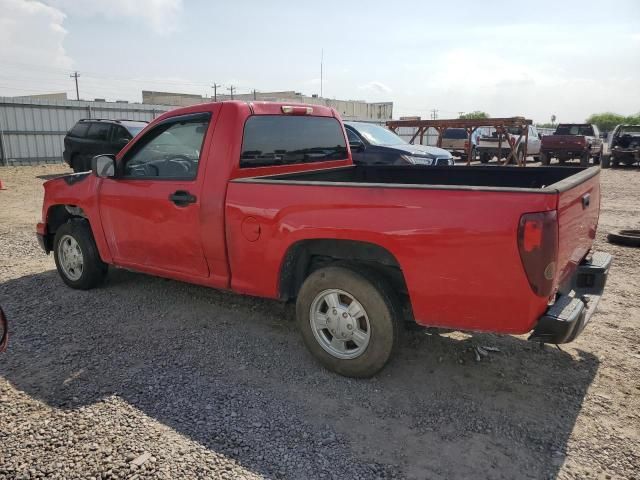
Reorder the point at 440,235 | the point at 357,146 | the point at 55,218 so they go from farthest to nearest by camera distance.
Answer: the point at 357,146
the point at 55,218
the point at 440,235

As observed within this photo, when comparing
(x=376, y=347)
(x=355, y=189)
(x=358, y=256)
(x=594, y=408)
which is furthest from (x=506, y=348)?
(x=355, y=189)

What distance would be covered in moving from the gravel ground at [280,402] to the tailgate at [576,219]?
0.86 m

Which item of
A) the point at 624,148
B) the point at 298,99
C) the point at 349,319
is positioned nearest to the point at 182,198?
the point at 349,319

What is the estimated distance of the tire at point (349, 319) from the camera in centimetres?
319

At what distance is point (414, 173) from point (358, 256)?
6.41 feet

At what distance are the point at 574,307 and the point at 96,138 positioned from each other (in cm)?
1453

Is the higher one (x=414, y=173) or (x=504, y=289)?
(x=414, y=173)

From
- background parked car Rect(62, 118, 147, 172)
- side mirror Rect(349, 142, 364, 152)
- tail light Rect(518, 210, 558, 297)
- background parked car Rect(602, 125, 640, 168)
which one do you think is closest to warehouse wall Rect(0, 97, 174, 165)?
background parked car Rect(62, 118, 147, 172)

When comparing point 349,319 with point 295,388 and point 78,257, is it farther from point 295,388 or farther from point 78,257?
point 78,257

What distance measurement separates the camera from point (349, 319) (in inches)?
132

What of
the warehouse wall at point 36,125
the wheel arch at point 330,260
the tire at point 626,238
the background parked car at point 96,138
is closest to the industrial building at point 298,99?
the warehouse wall at point 36,125

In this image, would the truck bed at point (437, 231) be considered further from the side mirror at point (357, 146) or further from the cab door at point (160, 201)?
the side mirror at point (357, 146)

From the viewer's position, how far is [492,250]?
264cm

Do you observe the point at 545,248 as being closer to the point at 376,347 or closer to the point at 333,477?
the point at 376,347
